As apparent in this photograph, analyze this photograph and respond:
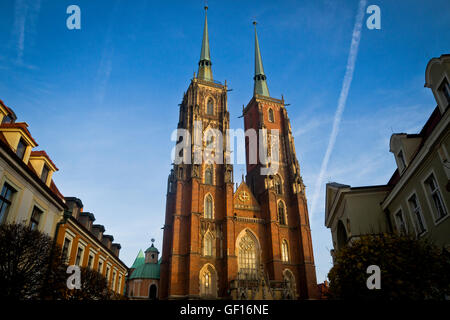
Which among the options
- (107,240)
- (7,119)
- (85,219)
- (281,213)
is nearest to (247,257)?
(281,213)

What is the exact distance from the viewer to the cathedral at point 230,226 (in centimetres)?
3681

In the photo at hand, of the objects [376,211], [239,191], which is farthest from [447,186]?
[239,191]

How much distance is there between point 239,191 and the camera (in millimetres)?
46156

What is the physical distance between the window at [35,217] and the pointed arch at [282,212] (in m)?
33.6

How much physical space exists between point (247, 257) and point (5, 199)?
104 feet

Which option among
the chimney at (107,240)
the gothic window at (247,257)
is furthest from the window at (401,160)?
the gothic window at (247,257)

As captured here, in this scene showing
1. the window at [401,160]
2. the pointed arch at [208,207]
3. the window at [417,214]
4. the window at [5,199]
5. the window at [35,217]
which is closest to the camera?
the window at [5,199]

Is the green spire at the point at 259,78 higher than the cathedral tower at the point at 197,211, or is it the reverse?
the green spire at the point at 259,78

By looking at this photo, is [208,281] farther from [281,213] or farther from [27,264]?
[27,264]

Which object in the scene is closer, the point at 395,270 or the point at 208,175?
the point at 395,270

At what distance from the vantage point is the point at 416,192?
49.5 feet

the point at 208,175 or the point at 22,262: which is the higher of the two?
the point at 208,175

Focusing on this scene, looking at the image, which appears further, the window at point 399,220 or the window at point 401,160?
the window at point 399,220

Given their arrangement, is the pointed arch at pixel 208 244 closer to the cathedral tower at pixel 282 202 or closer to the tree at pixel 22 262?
the cathedral tower at pixel 282 202
